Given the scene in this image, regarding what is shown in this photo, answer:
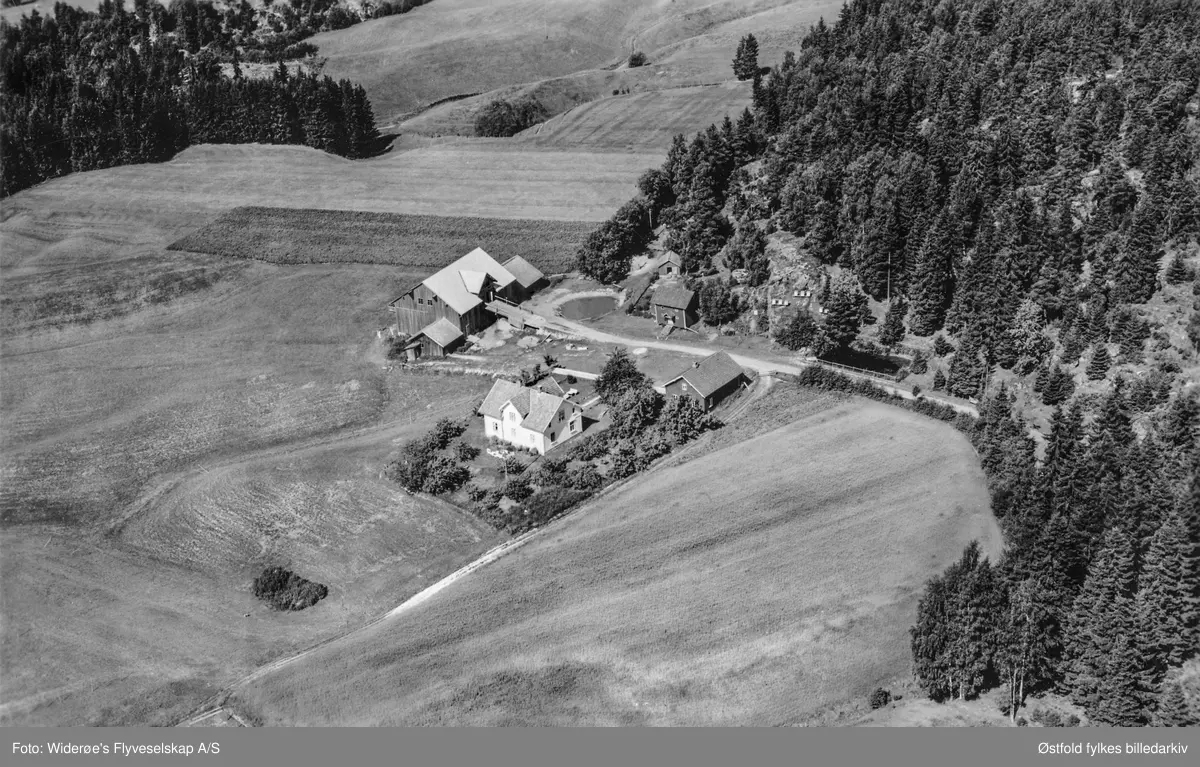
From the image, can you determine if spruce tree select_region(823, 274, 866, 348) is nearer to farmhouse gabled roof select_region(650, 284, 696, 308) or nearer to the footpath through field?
the footpath through field

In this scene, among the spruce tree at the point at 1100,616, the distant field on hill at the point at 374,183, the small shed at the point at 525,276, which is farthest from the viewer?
the distant field on hill at the point at 374,183

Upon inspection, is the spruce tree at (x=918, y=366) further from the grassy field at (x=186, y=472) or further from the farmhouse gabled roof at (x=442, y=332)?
the farmhouse gabled roof at (x=442, y=332)

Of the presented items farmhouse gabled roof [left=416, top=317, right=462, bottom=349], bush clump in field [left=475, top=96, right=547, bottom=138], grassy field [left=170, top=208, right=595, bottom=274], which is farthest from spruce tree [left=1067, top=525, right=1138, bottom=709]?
bush clump in field [left=475, top=96, right=547, bottom=138]

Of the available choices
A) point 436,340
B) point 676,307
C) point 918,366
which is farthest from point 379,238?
point 918,366

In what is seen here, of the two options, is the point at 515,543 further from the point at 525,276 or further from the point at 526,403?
the point at 525,276

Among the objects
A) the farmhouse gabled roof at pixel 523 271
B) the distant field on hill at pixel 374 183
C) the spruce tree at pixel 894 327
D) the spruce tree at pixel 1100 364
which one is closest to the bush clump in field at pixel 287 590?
the farmhouse gabled roof at pixel 523 271
